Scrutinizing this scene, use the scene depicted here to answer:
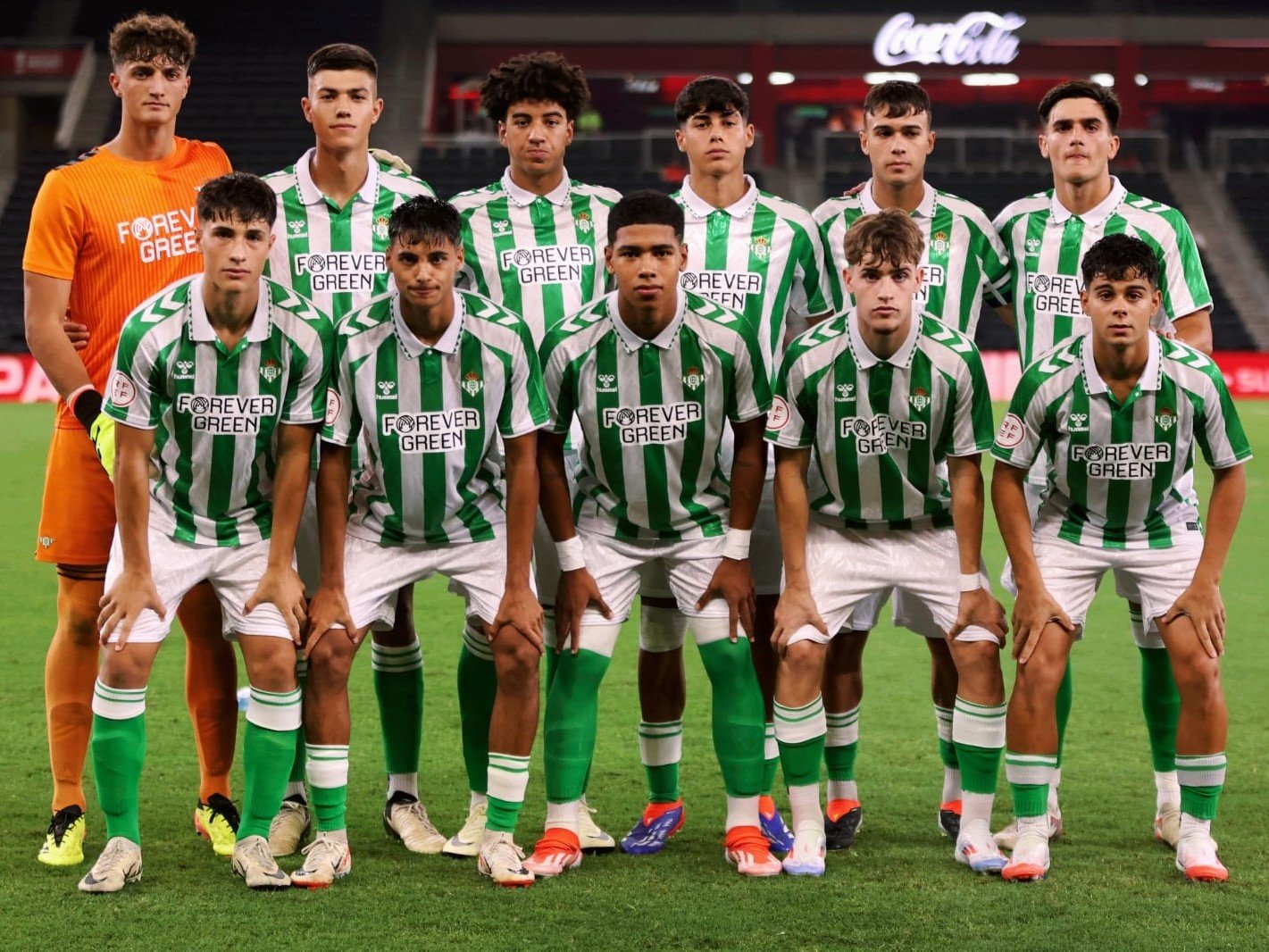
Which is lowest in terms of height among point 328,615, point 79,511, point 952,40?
point 328,615

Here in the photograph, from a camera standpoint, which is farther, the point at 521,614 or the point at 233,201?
the point at 521,614

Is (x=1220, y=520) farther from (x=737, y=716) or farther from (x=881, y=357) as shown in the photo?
(x=737, y=716)

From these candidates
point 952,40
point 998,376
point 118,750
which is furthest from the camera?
point 952,40

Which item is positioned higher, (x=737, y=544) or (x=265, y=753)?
(x=737, y=544)

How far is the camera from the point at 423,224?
389 cm

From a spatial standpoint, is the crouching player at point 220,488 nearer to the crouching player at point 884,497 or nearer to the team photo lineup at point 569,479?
the team photo lineup at point 569,479

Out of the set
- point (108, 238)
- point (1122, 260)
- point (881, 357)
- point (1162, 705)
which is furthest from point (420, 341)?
point (1162, 705)

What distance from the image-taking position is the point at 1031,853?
3.94m

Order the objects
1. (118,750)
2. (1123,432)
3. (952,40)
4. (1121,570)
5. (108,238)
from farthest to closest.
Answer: (952,40) → (108,238) → (1121,570) → (1123,432) → (118,750)

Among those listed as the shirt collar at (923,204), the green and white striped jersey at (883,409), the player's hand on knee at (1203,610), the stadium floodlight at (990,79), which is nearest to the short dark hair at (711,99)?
the shirt collar at (923,204)

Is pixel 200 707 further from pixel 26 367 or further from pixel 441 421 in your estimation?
pixel 26 367

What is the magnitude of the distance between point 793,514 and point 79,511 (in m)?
1.91

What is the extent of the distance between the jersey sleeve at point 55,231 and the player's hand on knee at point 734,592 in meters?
1.92

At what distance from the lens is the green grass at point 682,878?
351 cm
